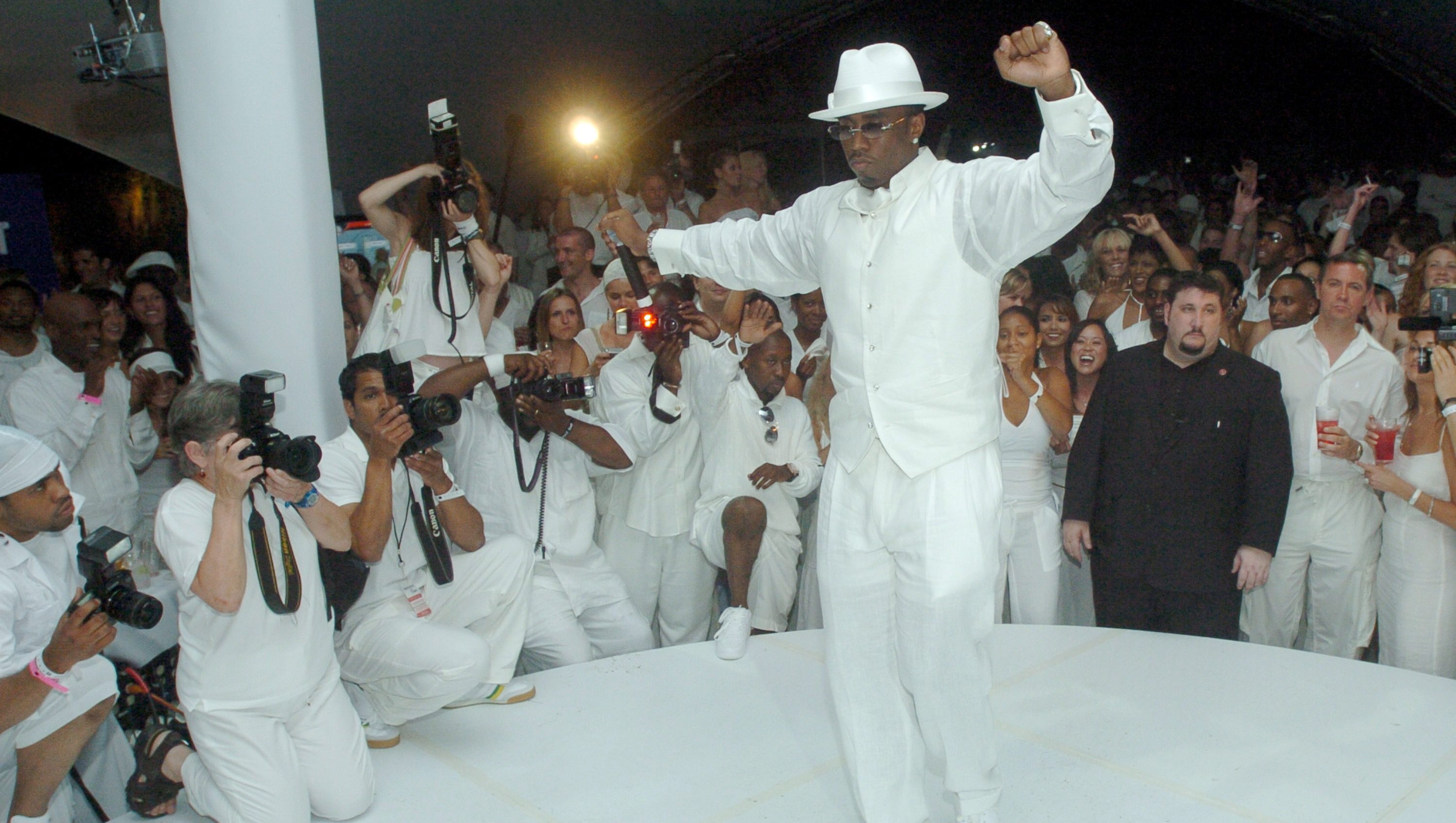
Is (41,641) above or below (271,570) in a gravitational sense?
below

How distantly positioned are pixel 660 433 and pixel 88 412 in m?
2.11

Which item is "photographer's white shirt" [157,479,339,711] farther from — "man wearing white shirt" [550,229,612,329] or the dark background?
the dark background

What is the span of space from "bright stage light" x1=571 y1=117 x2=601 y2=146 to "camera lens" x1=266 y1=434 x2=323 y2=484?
5685 millimetres

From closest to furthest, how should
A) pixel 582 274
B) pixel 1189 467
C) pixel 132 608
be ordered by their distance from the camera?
pixel 132 608 → pixel 1189 467 → pixel 582 274

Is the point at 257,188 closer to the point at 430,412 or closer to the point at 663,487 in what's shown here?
the point at 430,412

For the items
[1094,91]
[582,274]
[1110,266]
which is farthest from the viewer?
[1094,91]

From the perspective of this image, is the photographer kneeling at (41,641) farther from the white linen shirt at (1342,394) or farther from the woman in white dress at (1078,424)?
the white linen shirt at (1342,394)

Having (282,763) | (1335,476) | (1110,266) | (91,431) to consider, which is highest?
(1110,266)

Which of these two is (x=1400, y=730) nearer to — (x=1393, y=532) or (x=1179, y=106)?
(x=1393, y=532)

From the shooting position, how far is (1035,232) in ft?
7.25

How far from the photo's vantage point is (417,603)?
131 inches

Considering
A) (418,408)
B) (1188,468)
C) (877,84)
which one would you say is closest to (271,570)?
(418,408)

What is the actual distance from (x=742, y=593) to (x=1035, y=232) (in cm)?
218

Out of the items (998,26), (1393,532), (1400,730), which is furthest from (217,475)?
(998,26)
